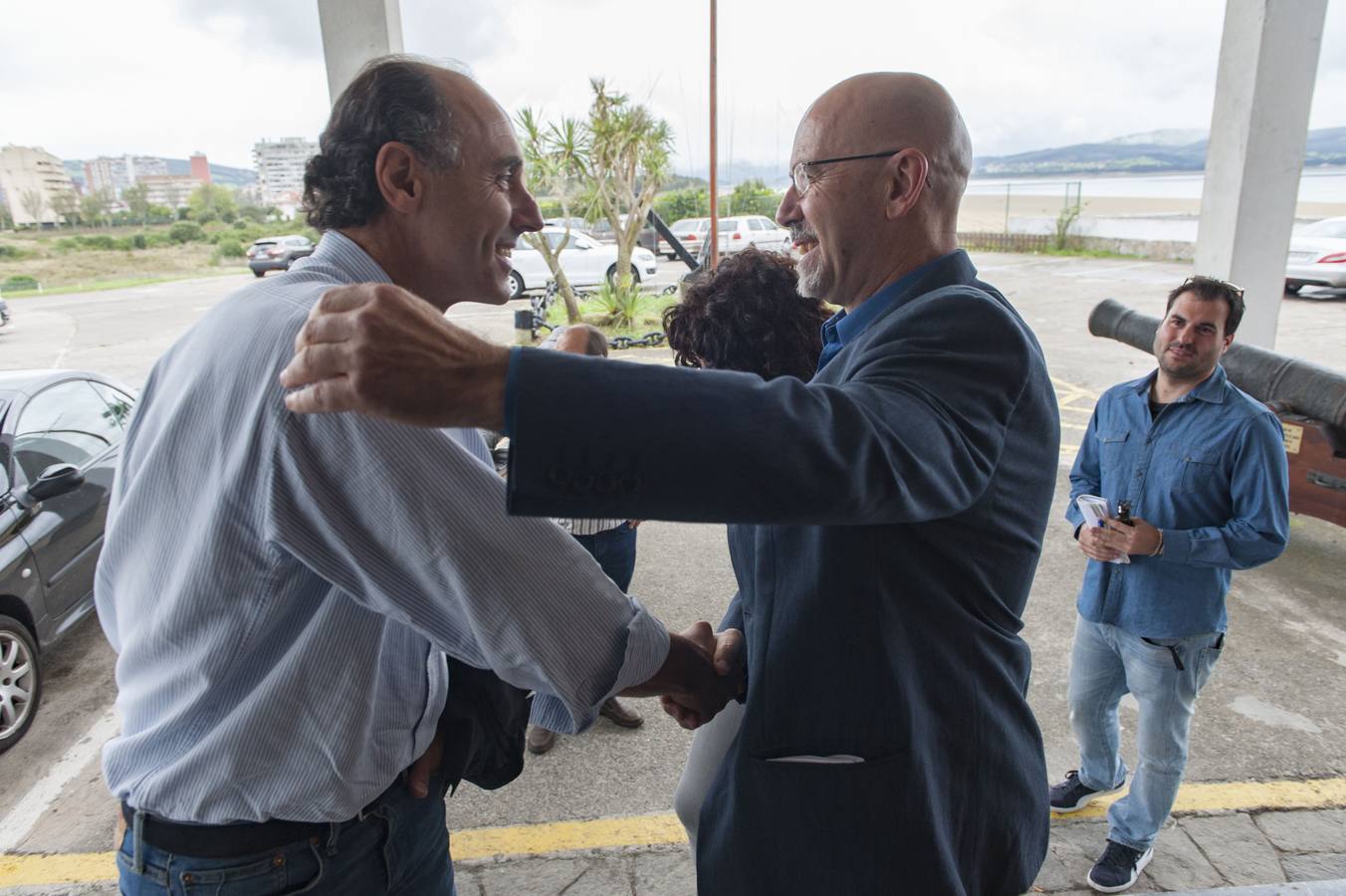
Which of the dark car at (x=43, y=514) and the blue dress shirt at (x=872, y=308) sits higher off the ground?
the blue dress shirt at (x=872, y=308)

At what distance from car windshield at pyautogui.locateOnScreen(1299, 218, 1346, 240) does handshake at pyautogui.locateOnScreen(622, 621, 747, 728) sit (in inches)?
816

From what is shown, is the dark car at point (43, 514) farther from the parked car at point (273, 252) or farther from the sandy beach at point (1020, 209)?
the sandy beach at point (1020, 209)

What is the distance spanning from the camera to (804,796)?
1180 millimetres

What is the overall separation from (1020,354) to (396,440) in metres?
0.79

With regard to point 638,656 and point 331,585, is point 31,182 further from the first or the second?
point 638,656

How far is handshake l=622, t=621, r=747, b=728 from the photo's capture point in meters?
1.29

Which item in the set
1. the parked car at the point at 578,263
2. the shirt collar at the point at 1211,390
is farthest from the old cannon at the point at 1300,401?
the parked car at the point at 578,263

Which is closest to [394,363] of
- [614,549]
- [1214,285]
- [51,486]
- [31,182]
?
[614,549]

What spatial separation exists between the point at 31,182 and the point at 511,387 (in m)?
24.4

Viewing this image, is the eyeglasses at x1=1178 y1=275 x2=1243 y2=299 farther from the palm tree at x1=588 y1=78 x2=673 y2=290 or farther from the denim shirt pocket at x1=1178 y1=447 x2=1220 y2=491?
the palm tree at x1=588 y1=78 x2=673 y2=290

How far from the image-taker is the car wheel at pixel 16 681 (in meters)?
3.90

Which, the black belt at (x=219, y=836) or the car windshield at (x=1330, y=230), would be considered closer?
the black belt at (x=219, y=836)

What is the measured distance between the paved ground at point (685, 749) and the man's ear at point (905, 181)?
2443mm

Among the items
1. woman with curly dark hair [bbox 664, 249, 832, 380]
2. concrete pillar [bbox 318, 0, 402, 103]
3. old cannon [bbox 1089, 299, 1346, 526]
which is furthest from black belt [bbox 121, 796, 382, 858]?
old cannon [bbox 1089, 299, 1346, 526]
